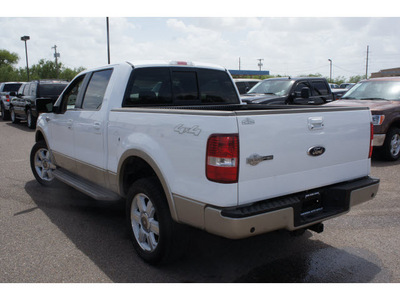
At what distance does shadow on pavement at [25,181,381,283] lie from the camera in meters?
3.30

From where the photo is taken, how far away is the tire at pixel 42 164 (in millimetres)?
6223

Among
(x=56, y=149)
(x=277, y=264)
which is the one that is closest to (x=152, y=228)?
(x=277, y=264)

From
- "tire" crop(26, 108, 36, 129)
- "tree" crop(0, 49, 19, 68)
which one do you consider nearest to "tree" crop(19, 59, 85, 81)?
"tree" crop(0, 49, 19, 68)

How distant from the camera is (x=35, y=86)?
567 inches

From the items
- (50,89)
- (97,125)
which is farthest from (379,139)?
(50,89)

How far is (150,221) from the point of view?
3.53 m

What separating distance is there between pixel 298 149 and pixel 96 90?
2.70m

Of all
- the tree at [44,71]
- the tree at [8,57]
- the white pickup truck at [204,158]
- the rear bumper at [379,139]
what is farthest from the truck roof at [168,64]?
the tree at [8,57]

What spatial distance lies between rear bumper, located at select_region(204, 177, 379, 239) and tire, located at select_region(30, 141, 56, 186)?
421cm

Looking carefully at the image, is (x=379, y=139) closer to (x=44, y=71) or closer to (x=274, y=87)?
(x=274, y=87)

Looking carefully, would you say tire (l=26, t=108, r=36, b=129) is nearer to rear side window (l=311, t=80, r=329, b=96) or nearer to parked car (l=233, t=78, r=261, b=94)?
parked car (l=233, t=78, r=261, b=94)

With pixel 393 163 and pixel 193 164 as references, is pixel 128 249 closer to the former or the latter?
pixel 193 164

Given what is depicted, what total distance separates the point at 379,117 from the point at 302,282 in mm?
5778

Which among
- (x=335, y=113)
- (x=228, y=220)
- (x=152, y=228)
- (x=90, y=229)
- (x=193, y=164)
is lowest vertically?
(x=90, y=229)
